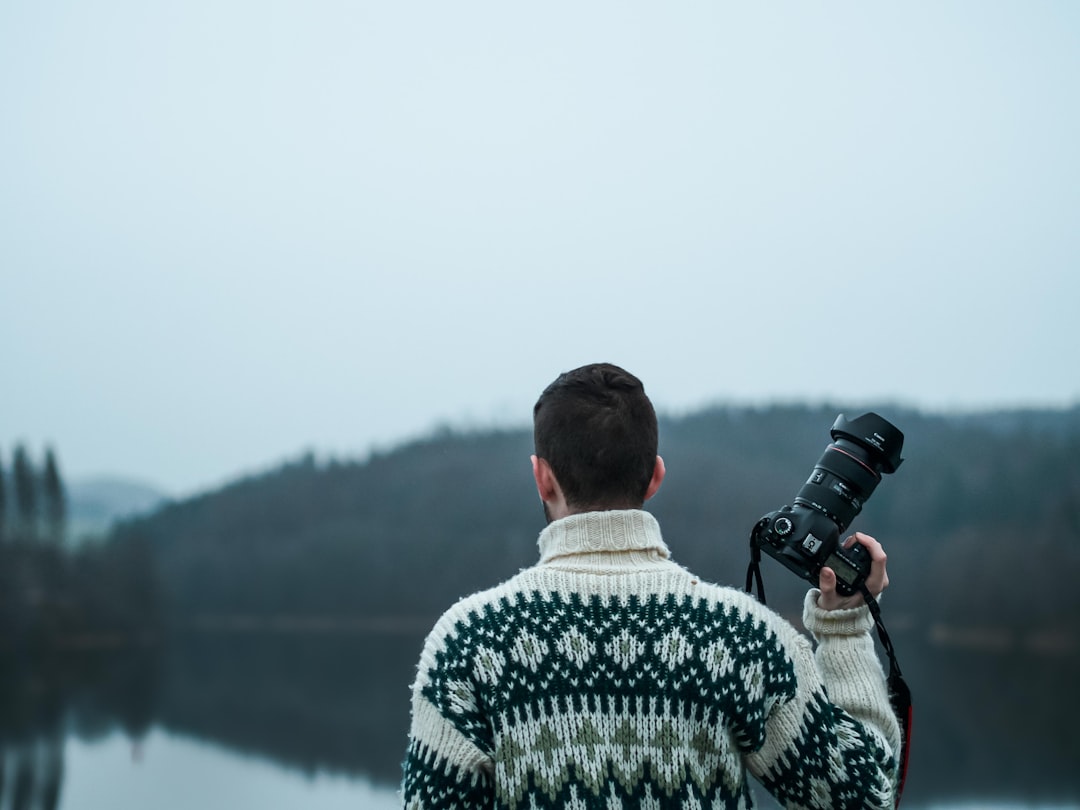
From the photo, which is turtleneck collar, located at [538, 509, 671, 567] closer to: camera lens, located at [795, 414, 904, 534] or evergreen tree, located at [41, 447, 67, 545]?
camera lens, located at [795, 414, 904, 534]

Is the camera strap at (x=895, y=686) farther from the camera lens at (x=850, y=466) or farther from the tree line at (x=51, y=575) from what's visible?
the tree line at (x=51, y=575)

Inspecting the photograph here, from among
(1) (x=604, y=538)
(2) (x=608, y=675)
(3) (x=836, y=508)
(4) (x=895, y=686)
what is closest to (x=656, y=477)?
(1) (x=604, y=538)

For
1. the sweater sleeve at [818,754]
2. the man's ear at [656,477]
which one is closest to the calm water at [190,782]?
the sweater sleeve at [818,754]

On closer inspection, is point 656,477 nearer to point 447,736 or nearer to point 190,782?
point 447,736

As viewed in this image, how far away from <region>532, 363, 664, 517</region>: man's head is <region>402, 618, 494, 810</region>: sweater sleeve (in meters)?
0.27

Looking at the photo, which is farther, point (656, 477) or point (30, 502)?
point (30, 502)

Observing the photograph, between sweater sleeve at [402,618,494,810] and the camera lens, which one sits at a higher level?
the camera lens

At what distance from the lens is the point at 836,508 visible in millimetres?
1864

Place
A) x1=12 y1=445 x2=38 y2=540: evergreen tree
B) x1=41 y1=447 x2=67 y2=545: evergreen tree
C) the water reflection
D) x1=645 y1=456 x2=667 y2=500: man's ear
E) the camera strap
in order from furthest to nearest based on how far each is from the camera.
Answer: x1=41 y1=447 x2=67 y2=545: evergreen tree, x1=12 y1=445 x2=38 y2=540: evergreen tree, the water reflection, the camera strap, x1=645 y1=456 x2=667 y2=500: man's ear

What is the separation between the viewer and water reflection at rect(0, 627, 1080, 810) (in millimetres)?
24109

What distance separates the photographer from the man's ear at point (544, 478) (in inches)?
62.2

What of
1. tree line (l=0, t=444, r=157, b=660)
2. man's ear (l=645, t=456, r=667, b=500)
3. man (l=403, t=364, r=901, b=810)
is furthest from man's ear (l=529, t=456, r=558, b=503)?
tree line (l=0, t=444, r=157, b=660)

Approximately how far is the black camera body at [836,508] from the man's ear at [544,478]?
1.29 ft

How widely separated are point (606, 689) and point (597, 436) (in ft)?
1.09
